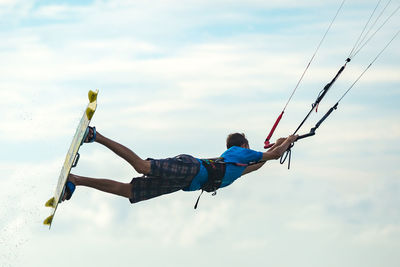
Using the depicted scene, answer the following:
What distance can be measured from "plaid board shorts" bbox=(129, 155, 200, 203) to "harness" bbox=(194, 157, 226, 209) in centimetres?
18

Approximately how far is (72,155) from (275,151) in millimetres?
3438

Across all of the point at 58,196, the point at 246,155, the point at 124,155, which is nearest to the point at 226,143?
the point at 246,155

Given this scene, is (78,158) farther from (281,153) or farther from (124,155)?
(281,153)

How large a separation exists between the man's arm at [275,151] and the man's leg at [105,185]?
2078 mm

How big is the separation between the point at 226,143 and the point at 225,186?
77 centimetres

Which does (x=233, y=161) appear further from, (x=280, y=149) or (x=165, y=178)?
(x=165, y=178)

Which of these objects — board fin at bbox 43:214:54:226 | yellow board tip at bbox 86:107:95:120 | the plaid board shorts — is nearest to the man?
the plaid board shorts

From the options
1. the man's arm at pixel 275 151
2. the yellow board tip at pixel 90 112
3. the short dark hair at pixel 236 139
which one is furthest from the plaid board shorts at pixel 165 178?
the yellow board tip at pixel 90 112

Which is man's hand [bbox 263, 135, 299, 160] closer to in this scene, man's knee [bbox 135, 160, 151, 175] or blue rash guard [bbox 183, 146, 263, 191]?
blue rash guard [bbox 183, 146, 263, 191]

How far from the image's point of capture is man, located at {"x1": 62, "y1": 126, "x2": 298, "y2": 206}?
43.8 ft

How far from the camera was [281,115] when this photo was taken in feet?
47.3

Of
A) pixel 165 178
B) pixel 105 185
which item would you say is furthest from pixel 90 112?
pixel 165 178

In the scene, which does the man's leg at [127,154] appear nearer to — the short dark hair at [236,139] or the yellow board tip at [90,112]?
the yellow board tip at [90,112]

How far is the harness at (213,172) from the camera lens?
13.7 m
